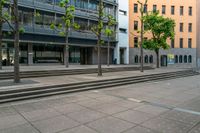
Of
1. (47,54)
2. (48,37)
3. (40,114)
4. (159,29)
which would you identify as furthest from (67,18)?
(40,114)

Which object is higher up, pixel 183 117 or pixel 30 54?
pixel 30 54

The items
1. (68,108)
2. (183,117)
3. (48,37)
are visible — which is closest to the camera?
(183,117)

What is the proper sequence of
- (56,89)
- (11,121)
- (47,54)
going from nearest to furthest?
(11,121) → (56,89) → (47,54)

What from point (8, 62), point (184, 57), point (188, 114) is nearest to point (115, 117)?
point (188, 114)

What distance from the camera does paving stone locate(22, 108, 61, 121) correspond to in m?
6.22

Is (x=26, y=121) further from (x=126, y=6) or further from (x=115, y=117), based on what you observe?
(x=126, y=6)

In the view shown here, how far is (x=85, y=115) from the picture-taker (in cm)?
655

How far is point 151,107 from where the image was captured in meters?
7.74

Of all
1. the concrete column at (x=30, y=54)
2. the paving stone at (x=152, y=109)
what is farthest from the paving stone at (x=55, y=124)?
the concrete column at (x=30, y=54)

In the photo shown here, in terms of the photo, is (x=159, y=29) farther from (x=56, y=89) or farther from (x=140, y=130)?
(x=140, y=130)

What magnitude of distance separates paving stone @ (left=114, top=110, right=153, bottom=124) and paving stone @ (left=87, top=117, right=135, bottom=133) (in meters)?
0.35

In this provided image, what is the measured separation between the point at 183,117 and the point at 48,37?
22.6m

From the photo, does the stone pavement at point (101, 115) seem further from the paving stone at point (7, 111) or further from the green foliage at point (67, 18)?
the green foliage at point (67, 18)

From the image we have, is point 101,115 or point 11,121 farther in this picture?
point 101,115
